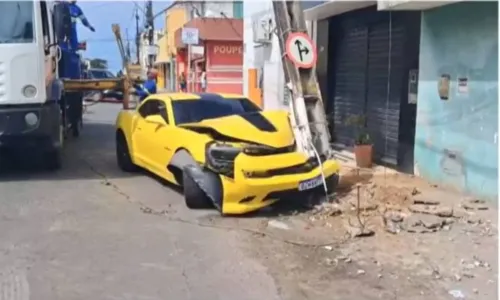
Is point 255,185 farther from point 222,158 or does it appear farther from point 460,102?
point 460,102

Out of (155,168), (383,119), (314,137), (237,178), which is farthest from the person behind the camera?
(383,119)

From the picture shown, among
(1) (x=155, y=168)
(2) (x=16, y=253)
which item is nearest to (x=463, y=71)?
(1) (x=155, y=168)

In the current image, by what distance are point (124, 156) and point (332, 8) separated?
510 centimetres

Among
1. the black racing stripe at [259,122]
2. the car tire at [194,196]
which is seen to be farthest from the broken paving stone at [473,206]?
the car tire at [194,196]

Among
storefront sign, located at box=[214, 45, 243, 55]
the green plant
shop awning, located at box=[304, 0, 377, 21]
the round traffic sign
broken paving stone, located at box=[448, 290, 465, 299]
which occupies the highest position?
shop awning, located at box=[304, 0, 377, 21]

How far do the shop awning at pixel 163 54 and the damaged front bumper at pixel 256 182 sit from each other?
4319cm

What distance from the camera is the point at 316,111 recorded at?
32.6 feet

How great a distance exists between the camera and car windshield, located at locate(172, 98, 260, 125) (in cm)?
983

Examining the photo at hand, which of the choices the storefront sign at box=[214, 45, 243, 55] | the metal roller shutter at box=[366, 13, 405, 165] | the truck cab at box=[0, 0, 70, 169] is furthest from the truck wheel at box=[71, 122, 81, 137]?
the storefront sign at box=[214, 45, 243, 55]

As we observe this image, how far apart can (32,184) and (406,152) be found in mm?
6206

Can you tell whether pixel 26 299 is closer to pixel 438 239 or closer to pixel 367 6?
pixel 438 239

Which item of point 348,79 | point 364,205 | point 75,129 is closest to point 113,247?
point 364,205

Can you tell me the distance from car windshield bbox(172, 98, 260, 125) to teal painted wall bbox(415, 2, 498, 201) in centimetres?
280

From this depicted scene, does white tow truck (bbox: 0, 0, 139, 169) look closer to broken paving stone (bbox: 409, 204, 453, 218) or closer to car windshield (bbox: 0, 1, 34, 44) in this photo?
→ car windshield (bbox: 0, 1, 34, 44)
